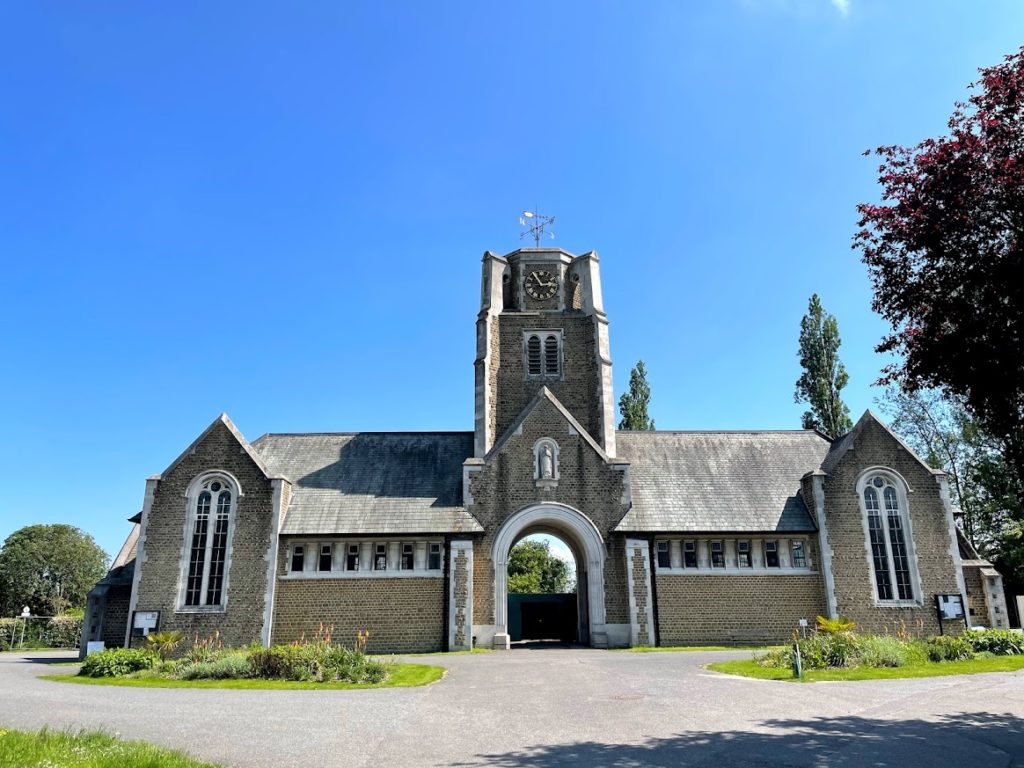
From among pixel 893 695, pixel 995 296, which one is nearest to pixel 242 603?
pixel 893 695

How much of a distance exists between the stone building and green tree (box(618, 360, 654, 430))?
26902 mm

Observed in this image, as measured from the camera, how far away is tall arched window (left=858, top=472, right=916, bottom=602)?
29.8m

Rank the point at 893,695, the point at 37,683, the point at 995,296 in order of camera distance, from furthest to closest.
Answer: the point at 37,683, the point at 893,695, the point at 995,296

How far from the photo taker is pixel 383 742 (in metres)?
10.4

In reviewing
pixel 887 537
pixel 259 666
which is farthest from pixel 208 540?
pixel 887 537

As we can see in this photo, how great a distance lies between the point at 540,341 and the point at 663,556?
12580mm

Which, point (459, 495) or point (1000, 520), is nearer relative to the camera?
point (459, 495)

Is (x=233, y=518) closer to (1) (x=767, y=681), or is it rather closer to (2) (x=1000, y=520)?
(1) (x=767, y=681)

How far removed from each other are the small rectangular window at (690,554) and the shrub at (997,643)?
1040 centimetres

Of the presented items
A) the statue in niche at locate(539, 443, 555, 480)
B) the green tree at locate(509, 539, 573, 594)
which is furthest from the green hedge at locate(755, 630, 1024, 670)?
the green tree at locate(509, 539, 573, 594)

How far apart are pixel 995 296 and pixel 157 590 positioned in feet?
99.3

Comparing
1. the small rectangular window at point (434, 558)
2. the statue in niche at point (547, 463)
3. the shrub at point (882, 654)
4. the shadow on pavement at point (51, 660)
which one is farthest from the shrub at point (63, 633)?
the shrub at point (882, 654)

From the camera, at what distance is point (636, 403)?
6141 centimetres

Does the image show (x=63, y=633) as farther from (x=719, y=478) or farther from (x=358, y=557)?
(x=719, y=478)
